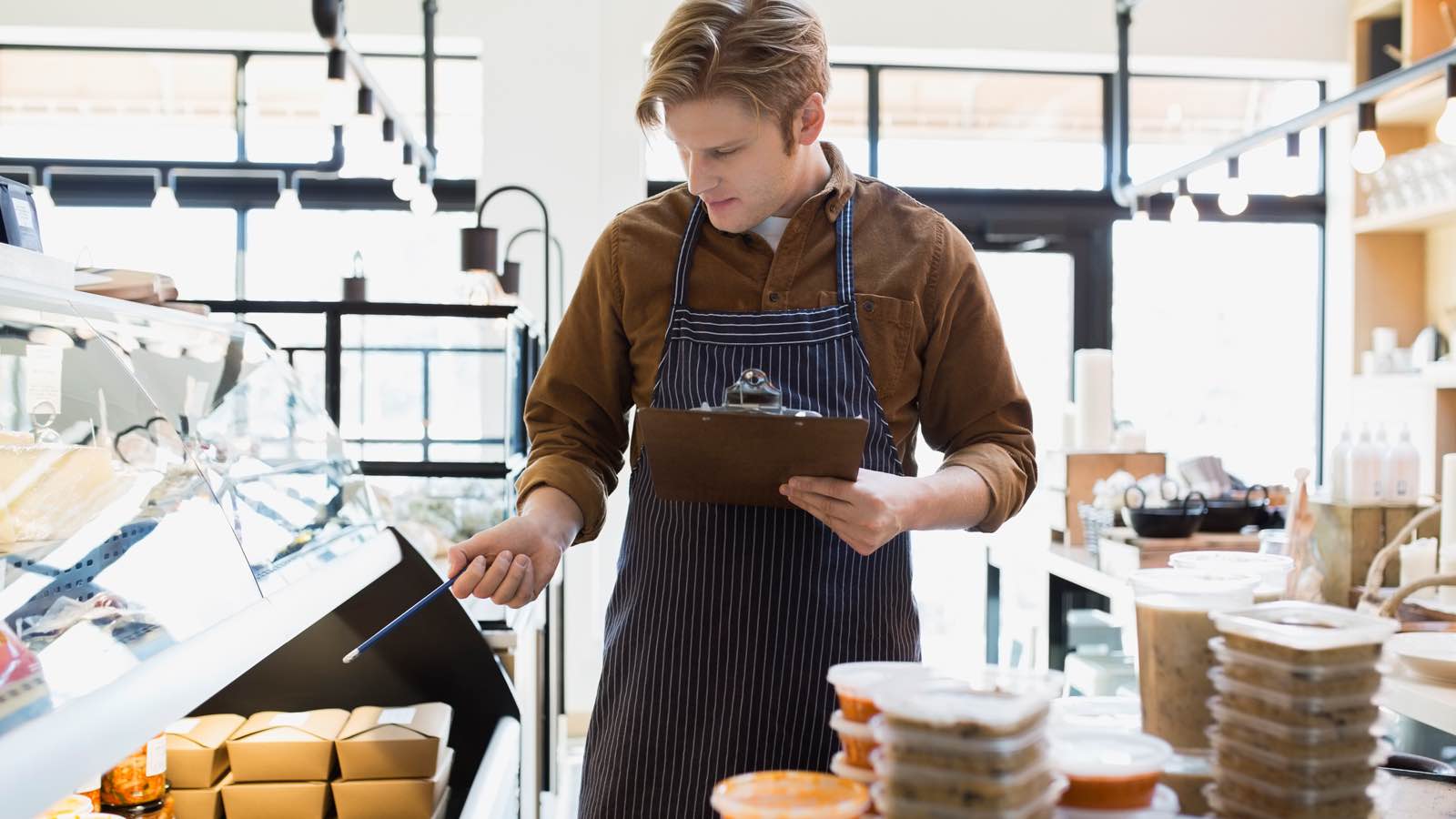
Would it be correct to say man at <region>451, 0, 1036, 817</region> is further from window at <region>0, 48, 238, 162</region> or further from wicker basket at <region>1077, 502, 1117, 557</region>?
window at <region>0, 48, 238, 162</region>

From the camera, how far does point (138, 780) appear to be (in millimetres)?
1637

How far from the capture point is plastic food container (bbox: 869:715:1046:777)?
71 centimetres

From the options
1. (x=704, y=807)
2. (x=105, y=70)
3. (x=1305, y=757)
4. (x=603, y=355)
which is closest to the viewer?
(x=1305, y=757)

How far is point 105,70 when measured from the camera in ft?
18.3

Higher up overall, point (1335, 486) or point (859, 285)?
point (859, 285)

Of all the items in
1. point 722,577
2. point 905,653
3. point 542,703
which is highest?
point 722,577

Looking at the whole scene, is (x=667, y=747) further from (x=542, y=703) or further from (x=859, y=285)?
(x=542, y=703)

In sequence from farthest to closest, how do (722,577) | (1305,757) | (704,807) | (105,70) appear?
1. (105,70)
2. (722,577)
3. (704,807)
4. (1305,757)

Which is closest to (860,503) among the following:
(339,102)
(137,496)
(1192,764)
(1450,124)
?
(1192,764)

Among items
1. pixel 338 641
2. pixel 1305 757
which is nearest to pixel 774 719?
pixel 1305 757

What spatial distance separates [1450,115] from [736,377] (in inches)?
95.7

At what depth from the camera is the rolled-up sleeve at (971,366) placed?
1.54 m

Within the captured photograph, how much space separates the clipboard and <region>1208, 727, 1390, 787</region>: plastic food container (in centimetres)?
43

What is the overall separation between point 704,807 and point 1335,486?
2908mm
